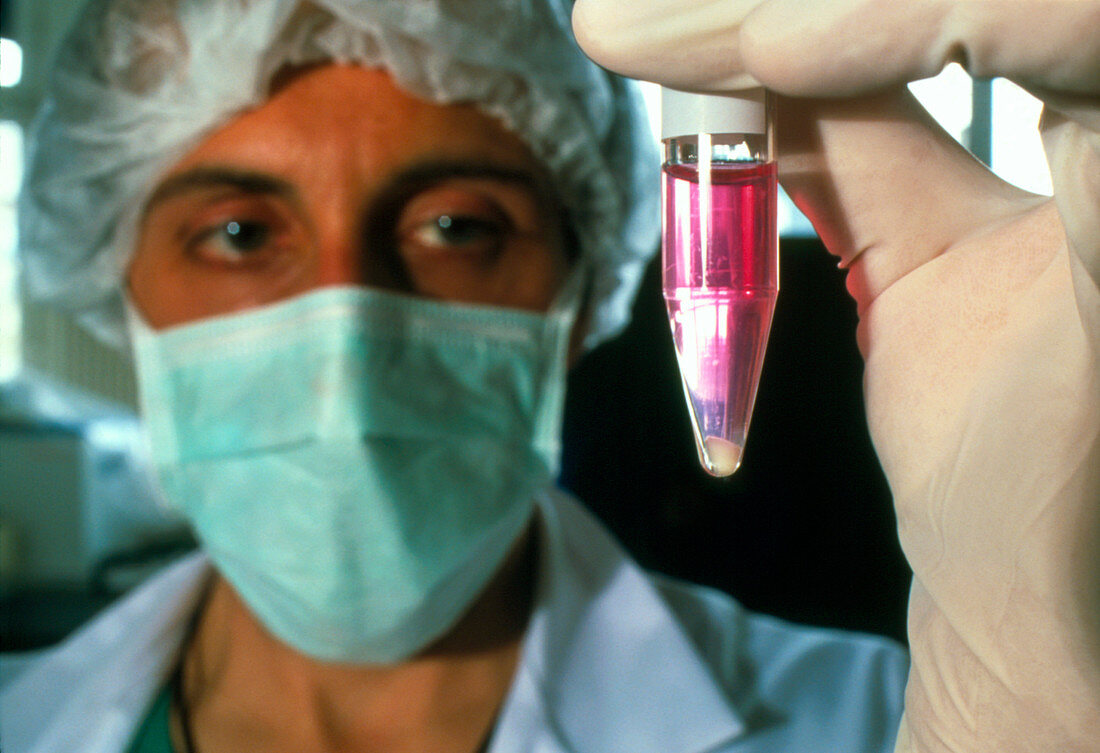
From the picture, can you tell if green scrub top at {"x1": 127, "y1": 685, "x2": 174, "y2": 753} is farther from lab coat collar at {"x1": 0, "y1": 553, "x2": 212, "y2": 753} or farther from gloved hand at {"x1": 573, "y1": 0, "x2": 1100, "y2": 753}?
gloved hand at {"x1": 573, "y1": 0, "x2": 1100, "y2": 753}

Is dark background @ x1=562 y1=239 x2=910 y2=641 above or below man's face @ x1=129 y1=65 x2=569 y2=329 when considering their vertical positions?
below

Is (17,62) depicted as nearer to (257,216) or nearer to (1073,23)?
(257,216)

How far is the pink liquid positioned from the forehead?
0.56 metres

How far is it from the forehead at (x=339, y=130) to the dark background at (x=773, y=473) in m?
0.60

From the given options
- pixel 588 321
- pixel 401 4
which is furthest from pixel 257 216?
pixel 588 321

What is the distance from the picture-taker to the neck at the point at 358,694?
973 millimetres

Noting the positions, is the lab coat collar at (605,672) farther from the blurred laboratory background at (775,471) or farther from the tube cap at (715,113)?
the tube cap at (715,113)

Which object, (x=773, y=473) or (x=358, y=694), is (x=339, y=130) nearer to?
(x=358, y=694)

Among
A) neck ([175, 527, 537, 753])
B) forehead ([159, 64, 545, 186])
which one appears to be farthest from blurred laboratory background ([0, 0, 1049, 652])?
forehead ([159, 64, 545, 186])

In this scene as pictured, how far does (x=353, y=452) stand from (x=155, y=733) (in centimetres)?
42

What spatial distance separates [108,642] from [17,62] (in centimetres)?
168

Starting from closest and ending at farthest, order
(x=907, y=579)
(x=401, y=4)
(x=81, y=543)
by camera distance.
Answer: (x=401, y=4) < (x=907, y=579) < (x=81, y=543)

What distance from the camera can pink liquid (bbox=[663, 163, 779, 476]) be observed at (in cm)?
37

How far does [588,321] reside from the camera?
3.66 ft
